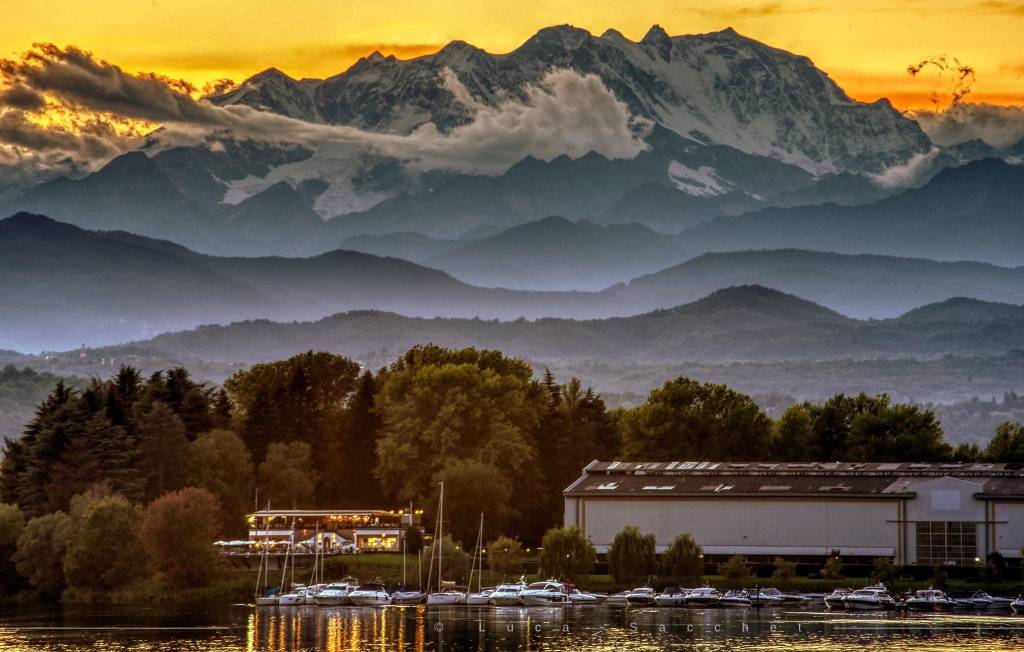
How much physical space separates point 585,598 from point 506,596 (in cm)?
590

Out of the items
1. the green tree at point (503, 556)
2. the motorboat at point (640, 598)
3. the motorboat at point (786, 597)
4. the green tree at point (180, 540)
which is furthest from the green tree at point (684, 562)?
the green tree at point (180, 540)

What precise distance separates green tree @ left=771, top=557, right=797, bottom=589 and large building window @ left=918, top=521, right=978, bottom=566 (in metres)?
9.89

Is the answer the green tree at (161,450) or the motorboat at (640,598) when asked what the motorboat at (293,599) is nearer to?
the motorboat at (640,598)

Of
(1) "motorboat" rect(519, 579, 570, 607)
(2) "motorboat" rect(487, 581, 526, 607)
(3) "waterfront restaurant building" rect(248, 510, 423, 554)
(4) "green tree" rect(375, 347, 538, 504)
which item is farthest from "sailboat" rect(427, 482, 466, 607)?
(4) "green tree" rect(375, 347, 538, 504)

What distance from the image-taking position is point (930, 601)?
129375 millimetres

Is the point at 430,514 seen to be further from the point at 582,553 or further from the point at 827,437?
the point at 827,437

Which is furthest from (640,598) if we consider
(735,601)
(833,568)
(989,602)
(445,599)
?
(989,602)

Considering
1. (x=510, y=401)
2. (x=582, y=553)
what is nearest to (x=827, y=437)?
(x=510, y=401)

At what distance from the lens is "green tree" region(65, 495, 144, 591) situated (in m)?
144

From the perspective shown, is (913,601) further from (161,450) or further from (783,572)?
(161,450)

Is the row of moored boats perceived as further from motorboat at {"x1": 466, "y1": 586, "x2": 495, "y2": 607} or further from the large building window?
motorboat at {"x1": 466, "y1": 586, "x2": 495, "y2": 607}

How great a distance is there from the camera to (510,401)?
175625 millimetres

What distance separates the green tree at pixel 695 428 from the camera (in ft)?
570

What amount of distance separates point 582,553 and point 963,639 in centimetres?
3939
